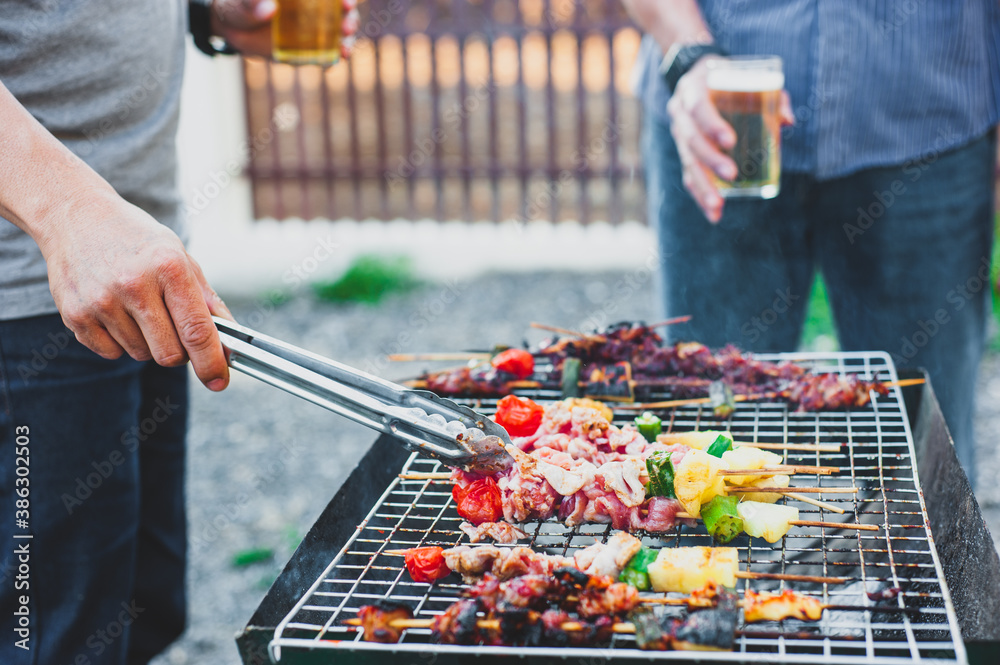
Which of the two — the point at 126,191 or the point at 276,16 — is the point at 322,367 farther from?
the point at 276,16

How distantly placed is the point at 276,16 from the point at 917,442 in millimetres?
2577

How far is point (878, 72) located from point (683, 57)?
78 centimetres

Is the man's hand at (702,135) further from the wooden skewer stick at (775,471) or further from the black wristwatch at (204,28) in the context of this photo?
the black wristwatch at (204,28)

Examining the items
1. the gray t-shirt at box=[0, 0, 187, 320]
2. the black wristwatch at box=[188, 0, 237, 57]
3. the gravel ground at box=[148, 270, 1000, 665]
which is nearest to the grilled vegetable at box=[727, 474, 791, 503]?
the gray t-shirt at box=[0, 0, 187, 320]

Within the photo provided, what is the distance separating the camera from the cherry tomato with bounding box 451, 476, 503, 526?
2.30m

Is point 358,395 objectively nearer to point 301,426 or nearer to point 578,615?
point 578,615

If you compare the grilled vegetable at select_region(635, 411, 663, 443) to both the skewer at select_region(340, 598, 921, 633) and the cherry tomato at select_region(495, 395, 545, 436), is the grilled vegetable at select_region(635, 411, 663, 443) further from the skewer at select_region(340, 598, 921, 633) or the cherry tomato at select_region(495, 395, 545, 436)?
the skewer at select_region(340, 598, 921, 633)

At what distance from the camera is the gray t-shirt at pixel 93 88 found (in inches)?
96.6

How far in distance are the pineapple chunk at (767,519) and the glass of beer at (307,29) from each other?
215 cm

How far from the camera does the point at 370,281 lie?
28.8ft

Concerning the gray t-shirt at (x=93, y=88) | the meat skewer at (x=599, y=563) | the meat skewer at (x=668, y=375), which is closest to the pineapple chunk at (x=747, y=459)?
the meat skewer at (x=599, y=563)

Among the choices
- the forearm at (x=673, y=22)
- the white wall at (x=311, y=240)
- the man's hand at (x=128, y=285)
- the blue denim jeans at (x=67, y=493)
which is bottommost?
the white wall at (x=311, y=240)

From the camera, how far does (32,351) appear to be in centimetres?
256

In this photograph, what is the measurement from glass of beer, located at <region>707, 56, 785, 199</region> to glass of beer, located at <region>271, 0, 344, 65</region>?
4.38 ft
